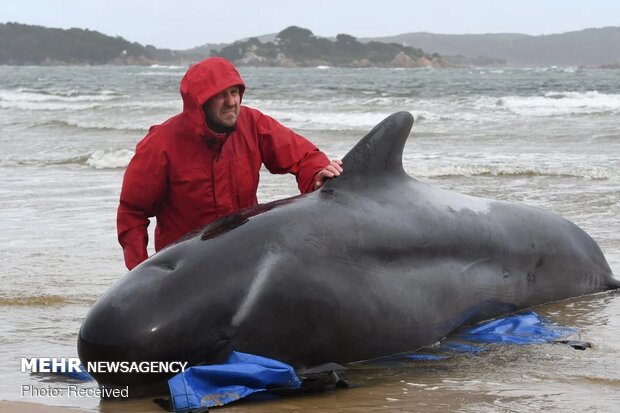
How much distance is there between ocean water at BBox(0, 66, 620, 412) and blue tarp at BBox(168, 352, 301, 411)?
4.2 inches

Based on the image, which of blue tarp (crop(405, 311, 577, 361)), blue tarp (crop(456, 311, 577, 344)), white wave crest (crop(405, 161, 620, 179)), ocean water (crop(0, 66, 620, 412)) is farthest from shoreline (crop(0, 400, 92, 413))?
white wave crest (crop(405, 161, 620, 179))

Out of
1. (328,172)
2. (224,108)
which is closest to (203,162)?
(224,108)

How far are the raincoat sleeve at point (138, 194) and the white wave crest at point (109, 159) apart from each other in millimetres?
12694

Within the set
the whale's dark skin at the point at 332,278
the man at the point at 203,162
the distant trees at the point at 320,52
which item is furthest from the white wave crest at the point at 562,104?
the distant trees at the point at 320,52

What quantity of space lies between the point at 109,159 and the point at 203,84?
44.9 feet

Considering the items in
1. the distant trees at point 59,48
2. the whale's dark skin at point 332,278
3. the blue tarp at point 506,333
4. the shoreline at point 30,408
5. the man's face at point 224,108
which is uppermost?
the man's face at point 224,108

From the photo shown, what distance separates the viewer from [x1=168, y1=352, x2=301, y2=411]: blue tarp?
5016 millimetres

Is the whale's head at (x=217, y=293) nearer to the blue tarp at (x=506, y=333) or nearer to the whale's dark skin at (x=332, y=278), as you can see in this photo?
the whale's dark skin at (x=332, y=278)

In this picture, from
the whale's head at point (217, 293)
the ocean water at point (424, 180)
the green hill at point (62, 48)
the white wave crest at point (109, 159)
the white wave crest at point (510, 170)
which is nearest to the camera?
the whale's head at point (217, 293)

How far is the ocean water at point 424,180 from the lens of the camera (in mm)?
5355

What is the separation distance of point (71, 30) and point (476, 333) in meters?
191

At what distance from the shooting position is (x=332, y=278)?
18.7ft

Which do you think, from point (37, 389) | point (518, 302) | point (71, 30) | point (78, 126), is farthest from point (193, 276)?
point (71, 30)

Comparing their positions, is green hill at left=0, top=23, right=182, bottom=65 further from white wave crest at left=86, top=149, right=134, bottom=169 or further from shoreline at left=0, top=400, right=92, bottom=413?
shoreline at left=0, top=400, right=92, bottom=413
